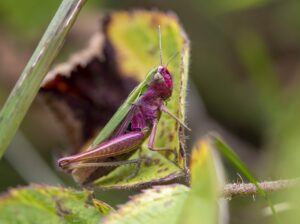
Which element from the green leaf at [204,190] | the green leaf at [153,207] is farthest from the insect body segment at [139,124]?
the green leaf at [204,190]

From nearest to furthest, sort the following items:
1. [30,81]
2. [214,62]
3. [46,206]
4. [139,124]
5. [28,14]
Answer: [46,206]
[30,81]
[139,124]
[28,14]
[214,62]

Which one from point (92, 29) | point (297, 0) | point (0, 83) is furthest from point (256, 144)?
point (0, 83)

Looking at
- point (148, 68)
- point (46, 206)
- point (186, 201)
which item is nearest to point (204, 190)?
point (186, 201)

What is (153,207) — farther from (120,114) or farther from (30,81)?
(120,114)

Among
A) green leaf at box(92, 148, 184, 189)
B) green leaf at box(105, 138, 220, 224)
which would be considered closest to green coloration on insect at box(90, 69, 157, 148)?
green leaf at box(92, 148, 184, 189)

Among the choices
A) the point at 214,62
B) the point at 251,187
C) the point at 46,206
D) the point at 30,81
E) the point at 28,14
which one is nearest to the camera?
the point at 46,206

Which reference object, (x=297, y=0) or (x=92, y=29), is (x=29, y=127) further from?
(x=297, y=0)
